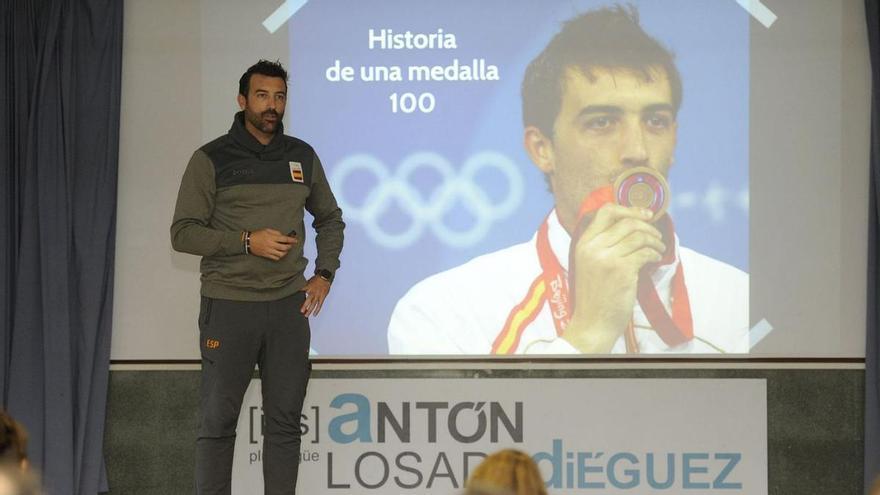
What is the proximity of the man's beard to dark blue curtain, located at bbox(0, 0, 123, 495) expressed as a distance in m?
0.89

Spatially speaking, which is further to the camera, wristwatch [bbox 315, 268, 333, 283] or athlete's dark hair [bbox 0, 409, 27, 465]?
wristwatch [bbox 315, 268, 333, 283]

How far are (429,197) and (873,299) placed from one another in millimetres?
1717

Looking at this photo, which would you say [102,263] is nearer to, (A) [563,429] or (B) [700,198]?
(A) [563,429]

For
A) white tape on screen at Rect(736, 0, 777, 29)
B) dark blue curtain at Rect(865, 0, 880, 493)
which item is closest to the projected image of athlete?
white tape on screen at Rect(736, 0, 777, 29)

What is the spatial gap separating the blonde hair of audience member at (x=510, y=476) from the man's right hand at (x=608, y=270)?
2562mm

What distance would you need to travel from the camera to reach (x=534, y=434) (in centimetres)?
441

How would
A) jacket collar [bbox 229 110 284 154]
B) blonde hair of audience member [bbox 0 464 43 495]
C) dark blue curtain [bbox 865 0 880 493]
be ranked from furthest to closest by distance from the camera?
dark blue curtain [bbox 865 0 880 493]
jacket collar [bbox 229 110 284 154]
blonde hair of audience member [bbox 0 464 43 495]

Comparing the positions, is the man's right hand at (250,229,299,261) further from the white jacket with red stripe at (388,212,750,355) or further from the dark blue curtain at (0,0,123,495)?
the dark blue curtain at (0,0,123,495)

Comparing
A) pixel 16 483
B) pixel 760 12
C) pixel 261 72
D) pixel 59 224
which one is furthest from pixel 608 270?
pixel 16 483

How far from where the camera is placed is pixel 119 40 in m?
4.40

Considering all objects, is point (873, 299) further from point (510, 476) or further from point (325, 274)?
point (510, 476)

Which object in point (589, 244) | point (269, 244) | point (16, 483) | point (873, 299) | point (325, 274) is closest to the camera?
point (16, 483)

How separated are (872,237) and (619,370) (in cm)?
107

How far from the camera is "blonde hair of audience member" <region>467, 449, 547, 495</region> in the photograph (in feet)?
5.84
